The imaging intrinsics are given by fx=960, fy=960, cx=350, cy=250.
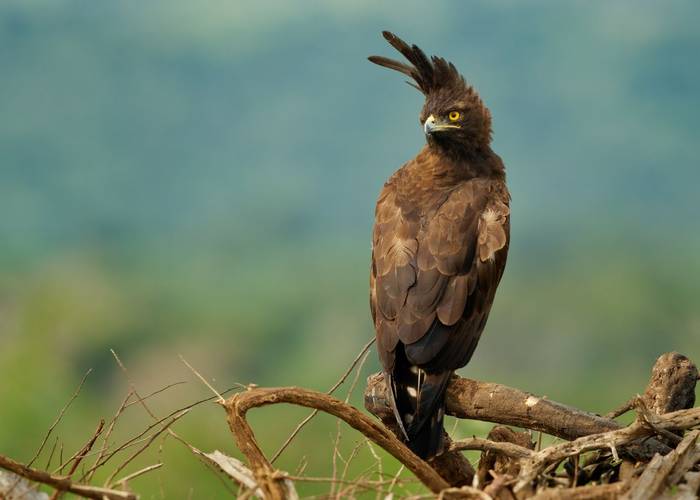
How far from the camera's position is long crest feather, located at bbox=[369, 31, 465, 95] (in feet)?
20.6

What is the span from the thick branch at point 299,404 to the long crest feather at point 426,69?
2.83 meters

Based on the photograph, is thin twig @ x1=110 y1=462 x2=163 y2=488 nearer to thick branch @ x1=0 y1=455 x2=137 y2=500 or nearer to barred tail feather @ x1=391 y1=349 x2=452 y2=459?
thick branch @ x1=0 y1=455 x2=137 y2=500

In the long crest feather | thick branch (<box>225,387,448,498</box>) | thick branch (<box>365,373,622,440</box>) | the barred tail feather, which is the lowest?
thick branch (<box>225,387,448,498</box>)

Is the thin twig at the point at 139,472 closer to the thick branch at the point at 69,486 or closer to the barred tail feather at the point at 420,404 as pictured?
the thick branch at the point at 69,486

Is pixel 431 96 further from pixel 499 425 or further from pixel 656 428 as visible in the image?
pixel 656 428

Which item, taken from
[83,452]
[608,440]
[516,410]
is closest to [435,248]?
[516,410]

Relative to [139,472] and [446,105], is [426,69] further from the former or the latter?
[139,472]

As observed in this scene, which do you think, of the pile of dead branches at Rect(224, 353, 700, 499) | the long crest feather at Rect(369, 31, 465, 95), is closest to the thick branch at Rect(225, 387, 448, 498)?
the pile of dead branches at Rect(224, 353, 700, 499)

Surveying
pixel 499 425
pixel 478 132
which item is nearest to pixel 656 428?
pixel 499 425

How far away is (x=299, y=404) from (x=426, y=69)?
9.64 feet

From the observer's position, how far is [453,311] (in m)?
5.27

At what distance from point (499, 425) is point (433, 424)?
40 centimetres

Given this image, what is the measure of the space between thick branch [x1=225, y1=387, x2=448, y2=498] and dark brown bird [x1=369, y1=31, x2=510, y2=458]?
25.0 inches

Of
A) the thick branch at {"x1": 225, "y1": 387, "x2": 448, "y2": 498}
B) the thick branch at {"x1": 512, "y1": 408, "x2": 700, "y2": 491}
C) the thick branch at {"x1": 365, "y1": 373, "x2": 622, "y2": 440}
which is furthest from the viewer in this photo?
the thick branch at {"x1": 365, "y1": 373, "x2": 622, "y2": 440}
